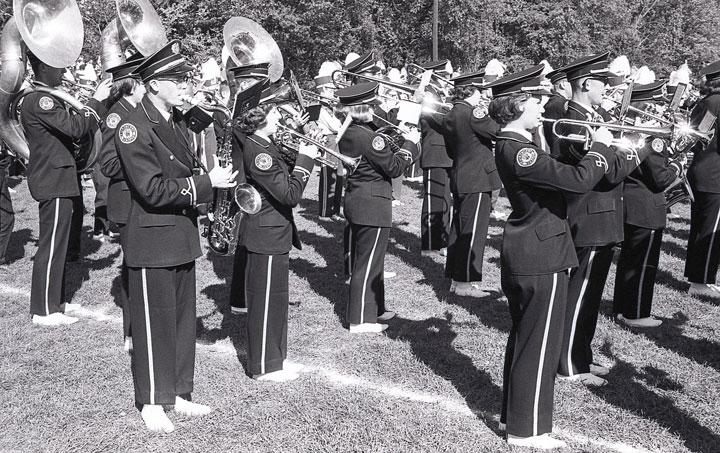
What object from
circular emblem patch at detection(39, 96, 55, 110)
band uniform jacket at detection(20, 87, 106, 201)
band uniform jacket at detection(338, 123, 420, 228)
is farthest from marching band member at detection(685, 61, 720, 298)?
circular emblem patch at detection(39, 96, 55, 110)

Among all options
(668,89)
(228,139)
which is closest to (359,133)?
(228,139)

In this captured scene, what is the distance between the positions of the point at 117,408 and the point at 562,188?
3.26 m

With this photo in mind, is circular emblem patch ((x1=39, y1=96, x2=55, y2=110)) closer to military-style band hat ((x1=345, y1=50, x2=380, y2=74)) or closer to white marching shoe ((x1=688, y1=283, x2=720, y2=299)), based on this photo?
military-style band hat ((x1=345, y1=50, x2=380, y2=74))

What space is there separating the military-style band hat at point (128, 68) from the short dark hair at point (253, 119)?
2.50 feet

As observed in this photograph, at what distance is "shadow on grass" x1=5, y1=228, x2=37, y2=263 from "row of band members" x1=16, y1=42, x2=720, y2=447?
2.77 m

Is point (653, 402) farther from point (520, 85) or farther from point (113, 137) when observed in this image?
point (113, 137)

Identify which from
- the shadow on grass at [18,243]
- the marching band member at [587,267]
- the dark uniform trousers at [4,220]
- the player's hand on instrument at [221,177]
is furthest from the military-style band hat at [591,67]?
the shadow on grass at [18,243]

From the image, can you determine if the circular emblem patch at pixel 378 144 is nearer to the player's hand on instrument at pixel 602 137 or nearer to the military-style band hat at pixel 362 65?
the military-style band hat at pixel 362 65

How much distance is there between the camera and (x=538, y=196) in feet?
13.4

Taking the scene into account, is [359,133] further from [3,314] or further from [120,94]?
[3,314]

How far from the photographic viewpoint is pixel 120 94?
5.07m

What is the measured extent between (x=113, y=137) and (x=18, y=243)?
506 centimetres

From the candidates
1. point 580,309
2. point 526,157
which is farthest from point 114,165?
point 580,309

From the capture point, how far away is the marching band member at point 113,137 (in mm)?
4855
